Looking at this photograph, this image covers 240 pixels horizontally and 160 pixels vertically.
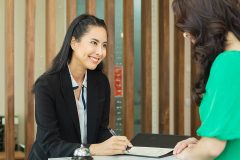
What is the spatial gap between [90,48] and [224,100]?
4.29 ft

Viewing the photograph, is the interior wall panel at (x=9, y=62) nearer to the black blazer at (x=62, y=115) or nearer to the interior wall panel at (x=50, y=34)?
the interior wall panel at (x=50, y=34)

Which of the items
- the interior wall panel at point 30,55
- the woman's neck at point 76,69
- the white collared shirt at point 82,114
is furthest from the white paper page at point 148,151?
the interior wall panel at point 30,55

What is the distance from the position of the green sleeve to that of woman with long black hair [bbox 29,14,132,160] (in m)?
1.07

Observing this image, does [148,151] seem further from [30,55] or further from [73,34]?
[30,55]

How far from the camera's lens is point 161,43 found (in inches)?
129

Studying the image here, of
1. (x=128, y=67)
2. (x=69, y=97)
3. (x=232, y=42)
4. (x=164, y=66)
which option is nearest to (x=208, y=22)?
(x=232, y=42)

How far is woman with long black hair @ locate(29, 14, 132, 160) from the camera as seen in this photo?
2.06 metres

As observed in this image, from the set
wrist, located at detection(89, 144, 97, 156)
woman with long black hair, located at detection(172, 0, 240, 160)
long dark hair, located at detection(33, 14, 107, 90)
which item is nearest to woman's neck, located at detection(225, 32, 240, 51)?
woman with long black hair, located at detection(172, 0, 240, 160)

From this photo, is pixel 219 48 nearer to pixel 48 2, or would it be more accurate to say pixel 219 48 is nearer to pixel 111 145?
pixel 111 145

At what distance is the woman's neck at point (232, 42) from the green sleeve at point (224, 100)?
0.25 ft

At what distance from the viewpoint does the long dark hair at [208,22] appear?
1124 millimetres

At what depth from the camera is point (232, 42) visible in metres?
1.15

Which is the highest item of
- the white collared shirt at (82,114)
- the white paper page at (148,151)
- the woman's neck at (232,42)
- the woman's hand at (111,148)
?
the woman's neck at (232,42)

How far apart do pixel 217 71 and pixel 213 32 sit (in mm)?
135
